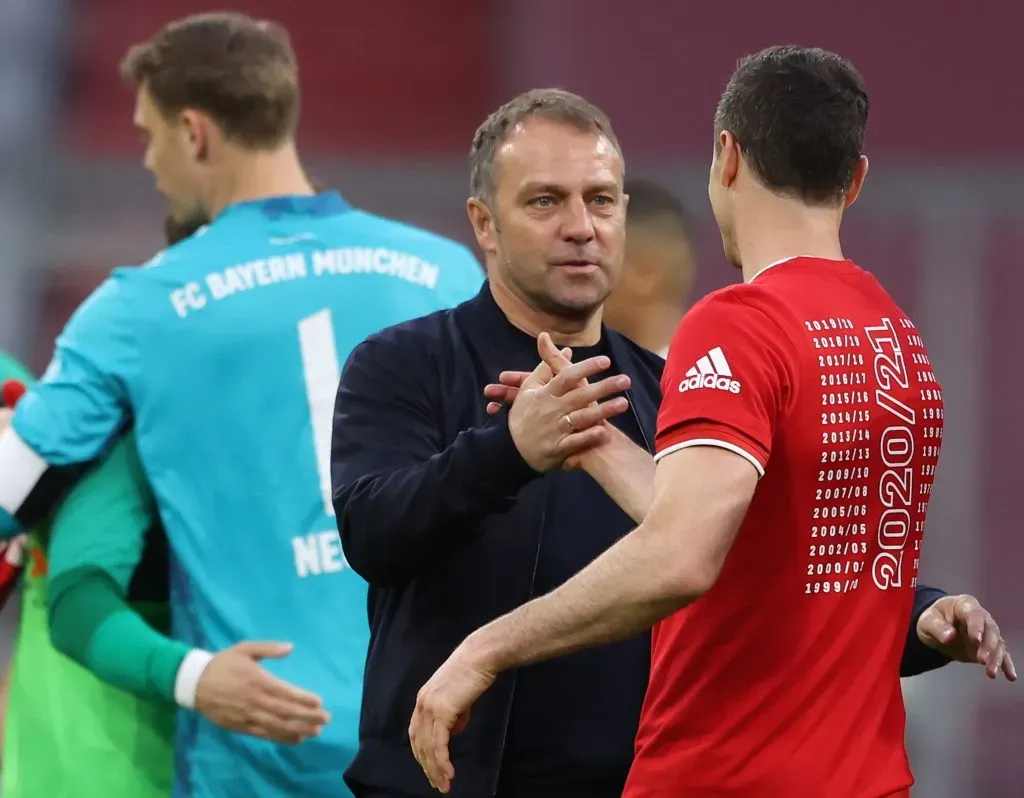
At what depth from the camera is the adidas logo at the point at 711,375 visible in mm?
2236

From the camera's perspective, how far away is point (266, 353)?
352cm

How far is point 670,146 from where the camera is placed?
8914mm

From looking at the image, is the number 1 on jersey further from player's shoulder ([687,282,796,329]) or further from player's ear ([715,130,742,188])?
player's shoulder ([687,282,796,329])

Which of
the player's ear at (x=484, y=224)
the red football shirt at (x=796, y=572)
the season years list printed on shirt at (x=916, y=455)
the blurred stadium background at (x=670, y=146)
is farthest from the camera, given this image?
the blurred stadium background at (x=670, y=146)

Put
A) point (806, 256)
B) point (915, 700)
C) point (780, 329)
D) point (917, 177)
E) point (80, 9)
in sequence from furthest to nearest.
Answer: point (80, 9)
point (917, 177)
point (915, 700)
point (806, 256)
point (780, 329)

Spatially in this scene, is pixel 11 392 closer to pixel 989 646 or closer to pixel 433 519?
pixel 433 519

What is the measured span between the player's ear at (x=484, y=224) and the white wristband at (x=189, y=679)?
989 mm

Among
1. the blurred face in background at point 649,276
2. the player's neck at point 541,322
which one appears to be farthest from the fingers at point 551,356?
the blurred face in background at point 649,276

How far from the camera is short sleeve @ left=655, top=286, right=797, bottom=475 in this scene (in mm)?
2213

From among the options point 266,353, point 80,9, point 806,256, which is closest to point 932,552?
point 266,353

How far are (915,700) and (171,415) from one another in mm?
4075

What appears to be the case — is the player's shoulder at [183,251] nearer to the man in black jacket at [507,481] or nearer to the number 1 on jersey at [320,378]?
the number 1 on jersey at [320,378]

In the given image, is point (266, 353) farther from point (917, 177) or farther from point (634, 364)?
point (917, 177)

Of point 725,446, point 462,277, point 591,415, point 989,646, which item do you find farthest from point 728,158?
point 462,277
